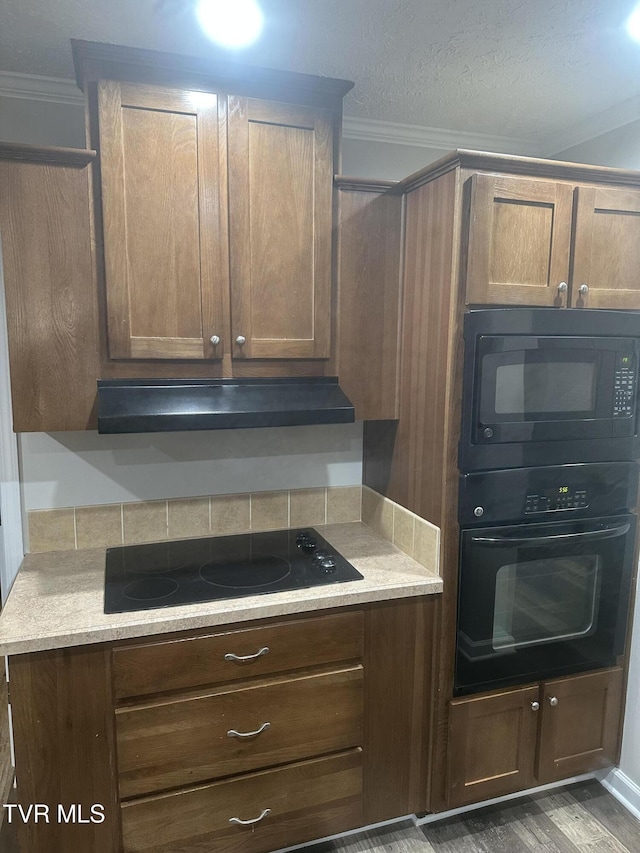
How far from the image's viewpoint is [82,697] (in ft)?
4.89

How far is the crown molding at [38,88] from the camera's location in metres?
1.78

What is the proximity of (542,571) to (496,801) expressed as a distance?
0.91 metres

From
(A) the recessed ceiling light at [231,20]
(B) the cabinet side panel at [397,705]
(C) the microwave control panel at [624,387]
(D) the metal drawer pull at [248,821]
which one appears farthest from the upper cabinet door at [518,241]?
(D) the metal drawer pull at [248,821]

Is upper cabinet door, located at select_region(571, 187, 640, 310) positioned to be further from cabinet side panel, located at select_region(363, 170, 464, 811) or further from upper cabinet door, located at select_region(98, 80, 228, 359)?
upper cabinet door, located at select_region(98, 80, 228, 359)

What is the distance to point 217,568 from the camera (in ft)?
6.14

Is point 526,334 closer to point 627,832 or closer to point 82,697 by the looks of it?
point 82,697

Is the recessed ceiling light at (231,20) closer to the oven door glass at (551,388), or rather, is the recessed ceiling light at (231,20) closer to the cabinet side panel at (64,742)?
the oven door glass at (551,388)

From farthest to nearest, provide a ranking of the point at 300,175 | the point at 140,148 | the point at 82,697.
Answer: the point at 300,175 → the point at 140,148 → the point at 82,697

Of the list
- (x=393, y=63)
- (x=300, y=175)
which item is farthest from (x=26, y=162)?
(x=393, y=63)

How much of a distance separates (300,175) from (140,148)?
0.49 meters

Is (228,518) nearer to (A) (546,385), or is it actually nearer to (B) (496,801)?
(A) (546,385)

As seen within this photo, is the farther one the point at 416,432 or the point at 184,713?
the point at 416,432

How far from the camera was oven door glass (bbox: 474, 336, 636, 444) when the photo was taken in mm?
1683

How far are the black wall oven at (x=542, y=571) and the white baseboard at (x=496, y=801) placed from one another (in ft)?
1.66
